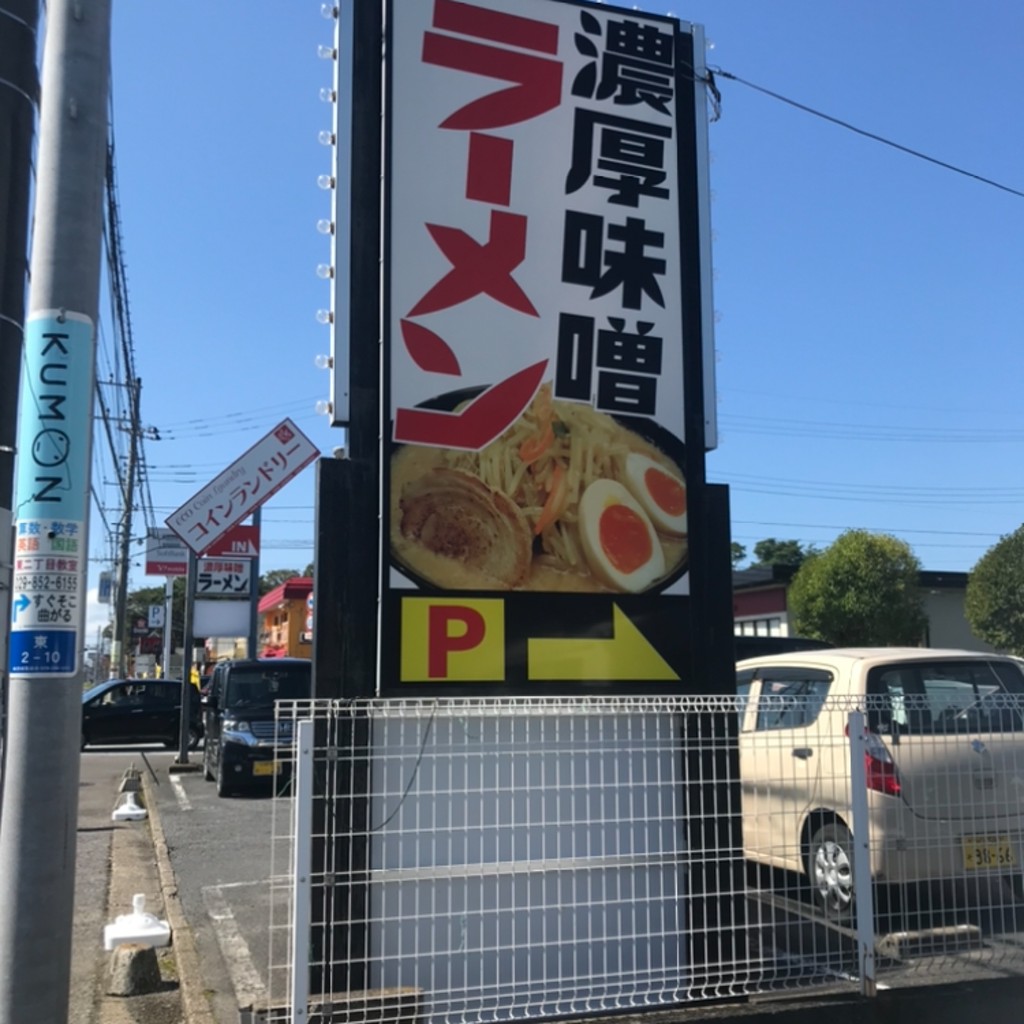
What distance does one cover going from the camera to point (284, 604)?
4088 centimetres

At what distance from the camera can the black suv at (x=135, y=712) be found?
20.5 m

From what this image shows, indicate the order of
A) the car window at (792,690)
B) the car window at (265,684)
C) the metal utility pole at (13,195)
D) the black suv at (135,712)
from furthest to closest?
the black suv at (135,712), the car window at (265,684), the car window at (792,690), the metal utility pole at (13,195)

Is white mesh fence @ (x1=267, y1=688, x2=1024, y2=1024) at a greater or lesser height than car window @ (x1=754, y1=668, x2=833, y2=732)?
lesser

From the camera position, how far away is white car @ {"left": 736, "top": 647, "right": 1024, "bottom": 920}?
5273 millimetres

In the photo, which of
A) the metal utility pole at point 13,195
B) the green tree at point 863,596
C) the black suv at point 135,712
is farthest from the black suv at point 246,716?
the green tree at point 863,596

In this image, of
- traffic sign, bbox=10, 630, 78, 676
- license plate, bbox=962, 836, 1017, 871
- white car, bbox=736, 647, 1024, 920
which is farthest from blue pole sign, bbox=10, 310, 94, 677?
license plate, bbox=962, 836, 1017, 871

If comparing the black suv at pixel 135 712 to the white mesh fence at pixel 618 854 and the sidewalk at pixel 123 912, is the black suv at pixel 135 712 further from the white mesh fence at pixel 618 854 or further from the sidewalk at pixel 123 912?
the white mesh fence at pixel 618 854

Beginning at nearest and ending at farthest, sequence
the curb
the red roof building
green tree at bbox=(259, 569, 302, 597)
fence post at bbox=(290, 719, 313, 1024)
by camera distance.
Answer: fence post at bbox=(290, 719, 313, 1024) → the curb → the red roof building → green tree at bbox=(259, 569, 302, 597)

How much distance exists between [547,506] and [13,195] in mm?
2863

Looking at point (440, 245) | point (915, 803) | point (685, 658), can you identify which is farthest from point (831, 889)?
point (440, 245)

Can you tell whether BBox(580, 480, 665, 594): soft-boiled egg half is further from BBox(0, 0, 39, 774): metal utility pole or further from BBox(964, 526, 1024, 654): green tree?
BBox(964, 526, 1024, 654): green tree

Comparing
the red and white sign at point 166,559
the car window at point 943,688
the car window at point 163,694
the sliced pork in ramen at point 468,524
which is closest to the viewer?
the sliced pork in ramen at point 468,524

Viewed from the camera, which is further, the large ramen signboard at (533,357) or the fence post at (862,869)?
the large ramen signboard at (533,357)

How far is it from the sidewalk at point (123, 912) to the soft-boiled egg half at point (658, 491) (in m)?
3.20
